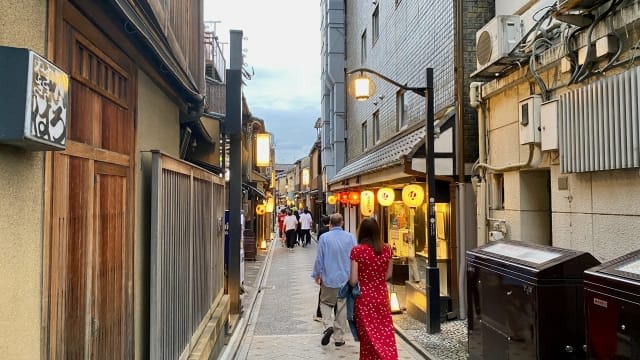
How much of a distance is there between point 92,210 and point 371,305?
12.9ft

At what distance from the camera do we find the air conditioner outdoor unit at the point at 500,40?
7887mm

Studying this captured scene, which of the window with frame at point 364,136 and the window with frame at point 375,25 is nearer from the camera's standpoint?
the window with frame at point 375,25

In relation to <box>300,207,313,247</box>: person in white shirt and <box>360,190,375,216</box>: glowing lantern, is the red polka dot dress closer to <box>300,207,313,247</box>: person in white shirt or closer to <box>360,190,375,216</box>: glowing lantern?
<box>360,190,375,216</box>: glowing lantern

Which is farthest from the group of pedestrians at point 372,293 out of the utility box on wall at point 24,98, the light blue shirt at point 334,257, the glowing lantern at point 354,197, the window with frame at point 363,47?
the window with frame at point 363,47

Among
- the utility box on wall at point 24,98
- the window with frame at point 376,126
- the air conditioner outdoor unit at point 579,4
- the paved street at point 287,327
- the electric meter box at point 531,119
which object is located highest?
the window with frame at point 376,126

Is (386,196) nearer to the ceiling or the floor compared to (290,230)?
nearer to the ceiling

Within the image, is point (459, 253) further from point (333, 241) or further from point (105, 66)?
Result: point (105, 66)

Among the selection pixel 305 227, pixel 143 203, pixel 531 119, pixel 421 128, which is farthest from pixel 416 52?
pixel 305 227

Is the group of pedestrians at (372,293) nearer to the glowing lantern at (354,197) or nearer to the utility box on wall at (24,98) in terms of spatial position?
the utility box on wall at (24,98)

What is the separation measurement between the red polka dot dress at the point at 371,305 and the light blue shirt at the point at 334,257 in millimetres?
2176

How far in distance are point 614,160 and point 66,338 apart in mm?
5302

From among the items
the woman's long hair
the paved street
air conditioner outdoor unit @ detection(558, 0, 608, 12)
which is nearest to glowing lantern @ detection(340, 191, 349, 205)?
the paved street

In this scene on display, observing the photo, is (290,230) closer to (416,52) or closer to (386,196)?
(386,196)

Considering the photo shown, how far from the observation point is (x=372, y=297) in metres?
6.55
